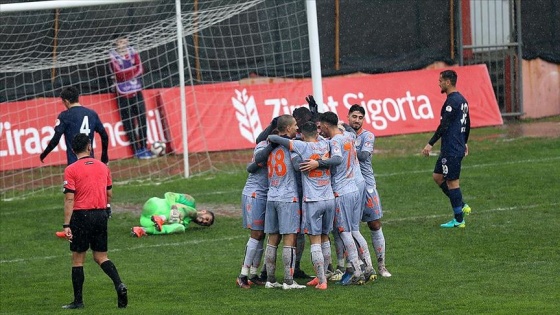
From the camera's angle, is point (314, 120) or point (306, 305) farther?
point (314, 120)

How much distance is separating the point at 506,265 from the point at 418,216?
3.96 metres

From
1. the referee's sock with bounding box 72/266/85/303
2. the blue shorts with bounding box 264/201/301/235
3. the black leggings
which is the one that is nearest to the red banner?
the black leggings

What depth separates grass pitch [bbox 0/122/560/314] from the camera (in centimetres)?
1166

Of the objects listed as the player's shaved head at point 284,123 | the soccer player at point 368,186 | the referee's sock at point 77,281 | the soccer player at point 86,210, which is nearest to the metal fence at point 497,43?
the soccer player at point 368,186

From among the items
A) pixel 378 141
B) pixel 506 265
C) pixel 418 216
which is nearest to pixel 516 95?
pixel 378 141

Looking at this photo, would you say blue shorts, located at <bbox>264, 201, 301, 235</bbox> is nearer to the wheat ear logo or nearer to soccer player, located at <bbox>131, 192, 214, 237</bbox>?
soccer player, located at <bbox>131, 192, 214, 237</bbox>

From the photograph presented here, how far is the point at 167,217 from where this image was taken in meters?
16.9

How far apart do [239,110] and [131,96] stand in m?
2.30

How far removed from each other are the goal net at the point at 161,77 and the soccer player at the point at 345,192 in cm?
996

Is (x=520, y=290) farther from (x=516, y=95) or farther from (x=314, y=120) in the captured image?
(x=516, y=95)

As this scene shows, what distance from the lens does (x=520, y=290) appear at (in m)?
11.8

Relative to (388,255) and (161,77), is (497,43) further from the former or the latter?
(388,255)

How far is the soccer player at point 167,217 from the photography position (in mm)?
16828

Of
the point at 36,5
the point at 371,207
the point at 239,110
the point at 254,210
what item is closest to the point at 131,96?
the point at 239,110
